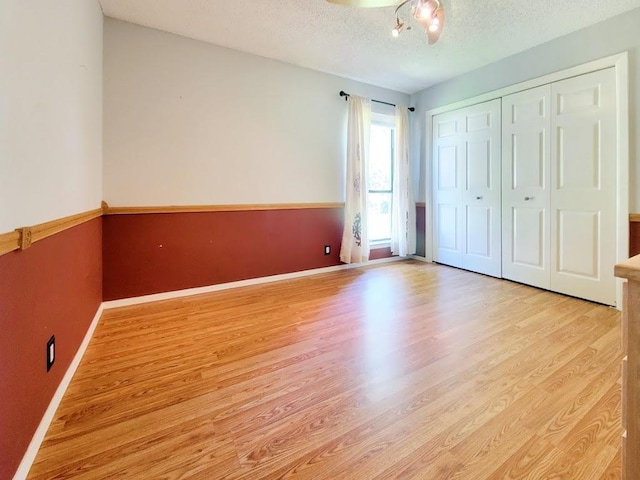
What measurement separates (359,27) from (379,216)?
230 centimetres

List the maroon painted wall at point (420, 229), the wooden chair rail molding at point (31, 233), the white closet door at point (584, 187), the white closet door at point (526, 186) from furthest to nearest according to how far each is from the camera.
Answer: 1. the maroon painted wall at point (420, 229)
2. the white closet door at point (526, 186)
3. the white closet door at point (584, 187)
4. the wooden chair rail molding at point (31, 233)

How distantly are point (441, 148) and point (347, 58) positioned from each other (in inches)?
66.4

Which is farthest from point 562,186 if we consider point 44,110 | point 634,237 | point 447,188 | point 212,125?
point 44,110

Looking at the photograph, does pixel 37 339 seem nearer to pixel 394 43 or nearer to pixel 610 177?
pixel 394 43

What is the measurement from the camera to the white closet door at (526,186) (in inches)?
117

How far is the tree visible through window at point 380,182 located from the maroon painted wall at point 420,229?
0.48 m

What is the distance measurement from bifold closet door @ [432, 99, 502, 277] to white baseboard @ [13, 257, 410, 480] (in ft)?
2.43

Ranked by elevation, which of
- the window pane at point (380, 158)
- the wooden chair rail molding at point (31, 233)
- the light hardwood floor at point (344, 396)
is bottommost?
the light hardwood floor at point (344, 396)

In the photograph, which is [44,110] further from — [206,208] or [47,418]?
[206,208]

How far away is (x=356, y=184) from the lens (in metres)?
3.79

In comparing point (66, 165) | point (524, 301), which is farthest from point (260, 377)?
point (524, 301)

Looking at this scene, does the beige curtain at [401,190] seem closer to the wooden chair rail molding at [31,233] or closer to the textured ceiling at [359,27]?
the textured ceiling at [359,27]

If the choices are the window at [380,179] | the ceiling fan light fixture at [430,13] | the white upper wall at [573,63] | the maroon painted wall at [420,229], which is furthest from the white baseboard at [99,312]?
the ceiling fan light fixture at [430,13]

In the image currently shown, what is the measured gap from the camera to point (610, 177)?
254 cm
